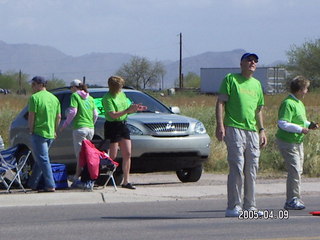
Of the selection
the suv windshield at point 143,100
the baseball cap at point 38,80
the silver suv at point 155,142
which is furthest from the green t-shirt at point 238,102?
the suv windshield at point 143,100

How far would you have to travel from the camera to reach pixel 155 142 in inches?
562

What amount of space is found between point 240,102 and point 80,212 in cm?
278

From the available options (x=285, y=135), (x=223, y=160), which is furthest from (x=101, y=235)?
(x=223, y=160)

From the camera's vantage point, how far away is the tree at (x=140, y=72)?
3654 inches

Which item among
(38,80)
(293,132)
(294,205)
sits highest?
(38,80)

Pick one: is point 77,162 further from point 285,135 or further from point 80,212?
point 285,135

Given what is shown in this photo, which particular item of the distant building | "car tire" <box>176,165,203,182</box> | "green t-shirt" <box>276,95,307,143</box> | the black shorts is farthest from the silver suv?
the distant building

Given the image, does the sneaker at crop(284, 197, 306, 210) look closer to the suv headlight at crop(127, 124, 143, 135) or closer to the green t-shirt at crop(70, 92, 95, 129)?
the suv headlight at crop(127, 124, 143, 135)

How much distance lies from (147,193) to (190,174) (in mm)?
1955

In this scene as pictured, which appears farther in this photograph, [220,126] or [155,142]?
[155,142]

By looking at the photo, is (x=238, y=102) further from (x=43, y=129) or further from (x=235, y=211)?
(x=43, y=129)

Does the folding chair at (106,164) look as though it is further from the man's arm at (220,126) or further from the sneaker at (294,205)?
the man's arm at (220,126)

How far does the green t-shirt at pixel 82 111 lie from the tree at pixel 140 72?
75.7 meters

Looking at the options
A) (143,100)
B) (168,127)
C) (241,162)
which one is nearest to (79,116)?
(168,127)
